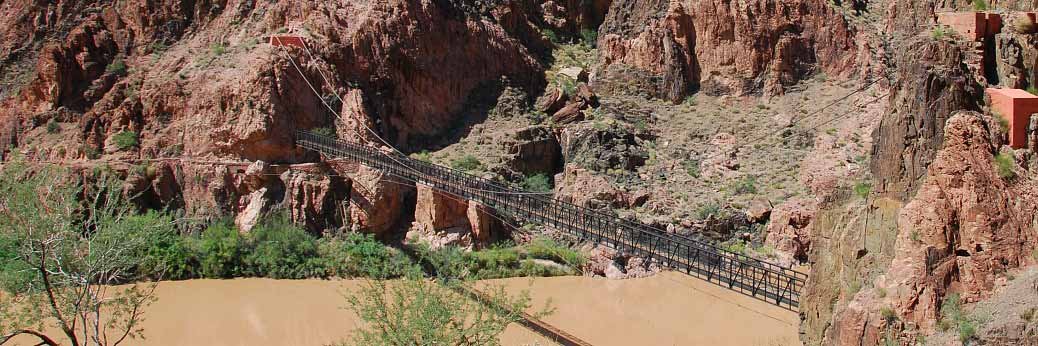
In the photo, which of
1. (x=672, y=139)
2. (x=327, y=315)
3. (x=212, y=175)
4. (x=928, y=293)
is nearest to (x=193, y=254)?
(x=212, y=175)

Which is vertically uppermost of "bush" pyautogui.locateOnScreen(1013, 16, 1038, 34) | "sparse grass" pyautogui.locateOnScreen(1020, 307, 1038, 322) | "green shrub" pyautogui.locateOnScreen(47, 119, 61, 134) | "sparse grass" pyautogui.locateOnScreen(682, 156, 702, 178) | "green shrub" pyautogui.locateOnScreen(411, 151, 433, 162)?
"bush" pyautogui.locateOnScreen(1013, 16, 1038, 34)

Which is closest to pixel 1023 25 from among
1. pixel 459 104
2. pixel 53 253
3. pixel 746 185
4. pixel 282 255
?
pixel 746 185

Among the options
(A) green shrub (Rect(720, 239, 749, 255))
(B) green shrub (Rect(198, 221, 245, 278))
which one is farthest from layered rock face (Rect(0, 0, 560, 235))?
(A) green shrub (Rect(720, 239, 749, 255))

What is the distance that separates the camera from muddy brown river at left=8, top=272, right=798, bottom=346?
2589 centimetres

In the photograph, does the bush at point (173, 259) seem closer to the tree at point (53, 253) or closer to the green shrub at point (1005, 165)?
the tree at point (53, 253)

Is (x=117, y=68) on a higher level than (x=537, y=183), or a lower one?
higher

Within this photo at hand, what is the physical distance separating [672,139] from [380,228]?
1169 cm

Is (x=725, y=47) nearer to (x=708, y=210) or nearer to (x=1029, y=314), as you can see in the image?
(x=708, y=210)

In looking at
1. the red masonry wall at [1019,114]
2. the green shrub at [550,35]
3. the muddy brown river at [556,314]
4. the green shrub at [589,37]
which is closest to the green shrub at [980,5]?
the red masonry wall at [1019,114]

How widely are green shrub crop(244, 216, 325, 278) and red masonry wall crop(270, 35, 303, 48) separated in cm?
766

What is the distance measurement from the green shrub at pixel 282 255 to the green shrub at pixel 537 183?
26.7 ft

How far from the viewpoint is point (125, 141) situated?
112ft

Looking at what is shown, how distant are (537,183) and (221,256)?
38.2ft

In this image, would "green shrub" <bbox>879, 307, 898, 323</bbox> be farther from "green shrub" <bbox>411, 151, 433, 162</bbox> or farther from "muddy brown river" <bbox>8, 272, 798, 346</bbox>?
"green shrub" <bbox>411, 151, 433, 162</bbox>
